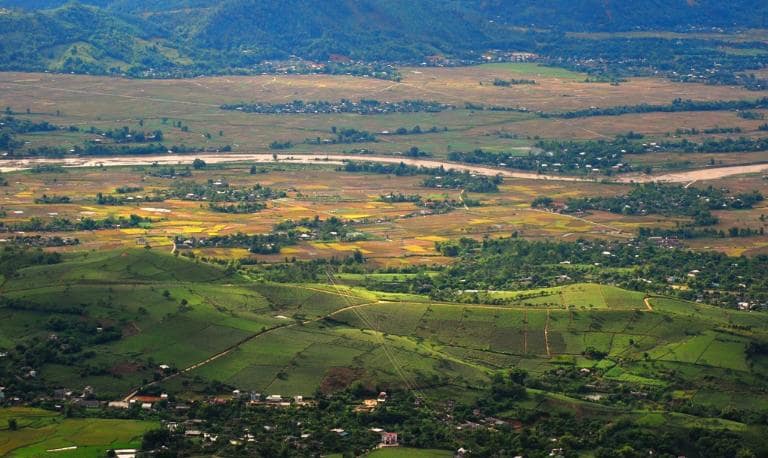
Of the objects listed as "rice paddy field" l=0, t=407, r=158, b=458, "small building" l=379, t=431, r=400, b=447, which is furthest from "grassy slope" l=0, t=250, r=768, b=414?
"small building" l=379, t=431, r=400, b=447

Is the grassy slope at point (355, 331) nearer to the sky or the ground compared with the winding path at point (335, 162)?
nearer to the ground

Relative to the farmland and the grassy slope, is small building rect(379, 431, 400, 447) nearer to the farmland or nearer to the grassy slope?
the farmland

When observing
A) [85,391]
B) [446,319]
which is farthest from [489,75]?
[85,391]

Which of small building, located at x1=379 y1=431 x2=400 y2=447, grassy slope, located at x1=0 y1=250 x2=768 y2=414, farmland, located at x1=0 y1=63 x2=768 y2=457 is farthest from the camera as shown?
grassy slope, located at x1=0 y1=250 x2=768 y2=414

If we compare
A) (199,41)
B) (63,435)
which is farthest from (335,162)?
(63,435)

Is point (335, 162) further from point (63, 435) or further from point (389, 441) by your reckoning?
point (63, 435)

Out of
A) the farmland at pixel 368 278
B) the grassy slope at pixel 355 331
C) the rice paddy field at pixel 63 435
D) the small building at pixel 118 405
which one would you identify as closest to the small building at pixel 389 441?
the farmland at pixel 368 278

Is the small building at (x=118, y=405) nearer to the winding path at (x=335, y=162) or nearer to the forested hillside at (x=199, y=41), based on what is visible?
the winding path at (x=335, y=162)

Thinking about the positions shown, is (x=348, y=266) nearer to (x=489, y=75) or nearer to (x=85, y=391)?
(x=85, y=391)
